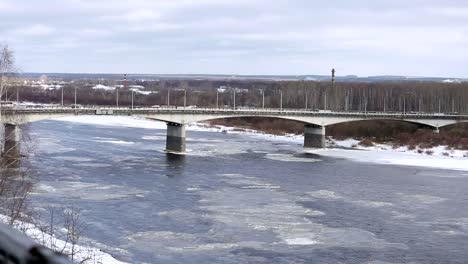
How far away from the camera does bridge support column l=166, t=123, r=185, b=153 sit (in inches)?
2210

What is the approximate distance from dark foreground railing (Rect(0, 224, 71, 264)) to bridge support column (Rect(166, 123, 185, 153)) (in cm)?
5407

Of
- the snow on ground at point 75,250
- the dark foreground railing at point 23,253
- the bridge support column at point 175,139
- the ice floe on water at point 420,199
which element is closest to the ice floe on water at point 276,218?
the snow on ground at point 75,250

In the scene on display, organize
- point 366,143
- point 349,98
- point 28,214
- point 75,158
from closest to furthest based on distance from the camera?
1. point 28,214
2. point 75,158
3. point 366,143
4. point 349,98

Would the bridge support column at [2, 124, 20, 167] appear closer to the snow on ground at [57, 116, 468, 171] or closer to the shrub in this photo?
the snow on ground at [57, 116, 468, 171]

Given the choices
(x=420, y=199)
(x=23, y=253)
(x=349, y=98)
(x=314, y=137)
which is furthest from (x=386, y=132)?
(x=23, y=253)

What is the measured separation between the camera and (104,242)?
797 inches

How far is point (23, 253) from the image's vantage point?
4.31 ft

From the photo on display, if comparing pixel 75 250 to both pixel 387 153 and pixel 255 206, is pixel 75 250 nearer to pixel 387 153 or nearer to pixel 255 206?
pixel 255 206

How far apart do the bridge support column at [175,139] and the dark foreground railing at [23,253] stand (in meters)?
54.1

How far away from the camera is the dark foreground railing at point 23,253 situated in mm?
1301

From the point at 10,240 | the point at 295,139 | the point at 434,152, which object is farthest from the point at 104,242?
the point at 295,139

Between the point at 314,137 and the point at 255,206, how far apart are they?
39.8 metres

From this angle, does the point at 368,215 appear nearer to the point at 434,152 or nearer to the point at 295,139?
the point at 434,152

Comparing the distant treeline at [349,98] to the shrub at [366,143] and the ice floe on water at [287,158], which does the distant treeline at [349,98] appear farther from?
the ice floe on water at [287,158]
